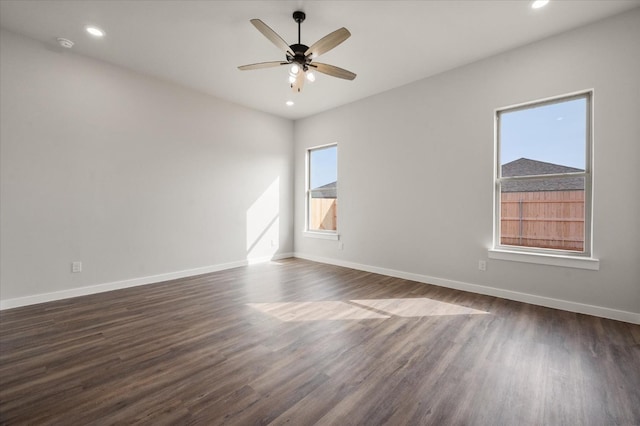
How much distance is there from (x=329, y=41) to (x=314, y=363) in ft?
8.70

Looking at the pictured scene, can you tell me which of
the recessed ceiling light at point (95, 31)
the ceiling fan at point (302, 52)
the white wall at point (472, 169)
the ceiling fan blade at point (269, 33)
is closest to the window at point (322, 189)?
the white wall at point (472, 169)

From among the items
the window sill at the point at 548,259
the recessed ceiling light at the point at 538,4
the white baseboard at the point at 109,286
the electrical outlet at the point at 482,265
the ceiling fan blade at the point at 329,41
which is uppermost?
the recessed ceiling light at the point at 538,4

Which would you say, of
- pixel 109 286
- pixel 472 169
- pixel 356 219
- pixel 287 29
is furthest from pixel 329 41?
pixel 109 286

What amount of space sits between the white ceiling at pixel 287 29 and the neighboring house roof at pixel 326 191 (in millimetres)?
2076

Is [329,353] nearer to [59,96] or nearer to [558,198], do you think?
[558,198]

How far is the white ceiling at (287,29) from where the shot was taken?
103 inches

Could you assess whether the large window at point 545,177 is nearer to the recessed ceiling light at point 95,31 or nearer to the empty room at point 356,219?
the empty room at point 356,219

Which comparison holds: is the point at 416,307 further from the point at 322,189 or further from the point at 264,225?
the point at 264,225

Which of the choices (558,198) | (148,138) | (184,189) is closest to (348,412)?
(558,198)

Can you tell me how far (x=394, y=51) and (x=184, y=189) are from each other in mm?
3645

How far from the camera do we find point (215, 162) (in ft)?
15.7

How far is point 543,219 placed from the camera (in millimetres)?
3266

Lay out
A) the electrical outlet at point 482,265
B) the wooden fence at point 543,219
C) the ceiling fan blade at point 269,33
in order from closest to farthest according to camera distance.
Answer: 1. the ceiling fan blade at point 269,33
2. the wooden fence at point 543,219
3. the electrical outlet at point 482,265

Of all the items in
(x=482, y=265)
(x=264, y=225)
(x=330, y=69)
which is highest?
(x=330, y=69)
